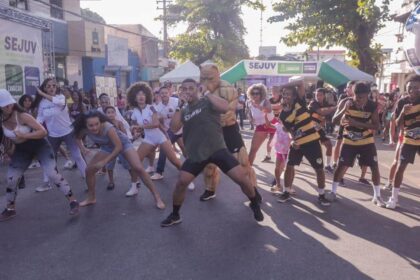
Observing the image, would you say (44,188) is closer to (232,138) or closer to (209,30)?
(232,138)

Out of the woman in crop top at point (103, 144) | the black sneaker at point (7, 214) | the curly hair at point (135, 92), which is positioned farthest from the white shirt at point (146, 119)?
the black sneaker at point (7, 214)

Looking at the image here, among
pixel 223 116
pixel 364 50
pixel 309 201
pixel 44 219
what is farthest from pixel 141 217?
pixel 364 50

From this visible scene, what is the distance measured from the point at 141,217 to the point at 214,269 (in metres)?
1.77

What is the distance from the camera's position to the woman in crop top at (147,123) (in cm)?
603

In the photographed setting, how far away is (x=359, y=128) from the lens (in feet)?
17.6

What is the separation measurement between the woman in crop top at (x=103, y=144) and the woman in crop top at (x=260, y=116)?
196 cm

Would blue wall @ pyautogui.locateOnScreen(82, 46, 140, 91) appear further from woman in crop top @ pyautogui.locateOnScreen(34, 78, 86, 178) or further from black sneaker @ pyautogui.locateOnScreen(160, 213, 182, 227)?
black sneaker @ pyautogui.locateOnScreen(160, 213, 182, 227)

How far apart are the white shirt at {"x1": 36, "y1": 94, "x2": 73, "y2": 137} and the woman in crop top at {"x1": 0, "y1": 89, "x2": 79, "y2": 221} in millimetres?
1372

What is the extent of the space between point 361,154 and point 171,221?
2732mm

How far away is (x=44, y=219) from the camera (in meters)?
5.11

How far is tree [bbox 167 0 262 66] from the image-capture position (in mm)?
31453

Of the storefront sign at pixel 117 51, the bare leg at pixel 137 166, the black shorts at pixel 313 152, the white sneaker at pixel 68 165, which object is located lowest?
the white sneaker at pixel 68 165

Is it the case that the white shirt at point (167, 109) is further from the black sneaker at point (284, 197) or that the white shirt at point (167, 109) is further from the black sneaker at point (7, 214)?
the black sneaker at point (7, 214)

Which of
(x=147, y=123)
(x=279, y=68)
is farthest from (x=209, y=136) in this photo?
(x=279, y=68)
